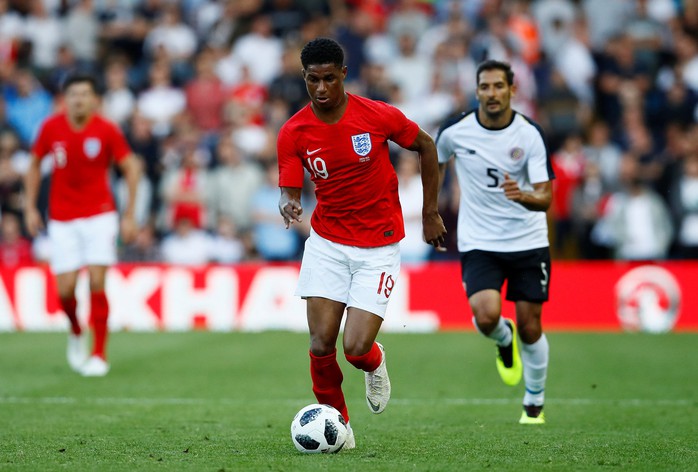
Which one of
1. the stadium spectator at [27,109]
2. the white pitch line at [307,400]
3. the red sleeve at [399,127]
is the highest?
the stadium spectator at [27,109]

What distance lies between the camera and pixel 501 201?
9.09 m

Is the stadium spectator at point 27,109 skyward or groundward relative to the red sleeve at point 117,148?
skyward

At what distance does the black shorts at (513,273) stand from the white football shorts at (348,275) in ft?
4.88

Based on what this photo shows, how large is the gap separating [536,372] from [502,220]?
121 cm

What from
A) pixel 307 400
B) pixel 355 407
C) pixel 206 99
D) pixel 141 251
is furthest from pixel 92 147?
pixel 206 99

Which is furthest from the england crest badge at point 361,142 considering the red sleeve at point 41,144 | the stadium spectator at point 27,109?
the stadium spectator at point 27,109

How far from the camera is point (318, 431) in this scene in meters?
7.18

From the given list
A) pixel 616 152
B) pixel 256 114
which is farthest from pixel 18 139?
pixel 616 152

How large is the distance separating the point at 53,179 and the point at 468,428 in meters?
5.76

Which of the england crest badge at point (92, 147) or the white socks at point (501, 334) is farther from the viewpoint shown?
the england crest badge at point (92, 147)

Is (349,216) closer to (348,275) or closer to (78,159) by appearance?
(348,275)

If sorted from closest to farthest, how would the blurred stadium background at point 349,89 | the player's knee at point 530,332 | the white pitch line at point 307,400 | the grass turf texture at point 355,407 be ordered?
1. the grass turf texture at point 355,407
2. the player's knee at point 530,332
3. the white pitch line at point 307,400
4. the blurred stadium background at point 349,89

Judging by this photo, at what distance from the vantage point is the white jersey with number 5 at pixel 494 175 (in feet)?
29.5

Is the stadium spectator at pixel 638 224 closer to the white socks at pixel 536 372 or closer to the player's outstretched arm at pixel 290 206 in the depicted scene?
the white socks at pixel 536 372
